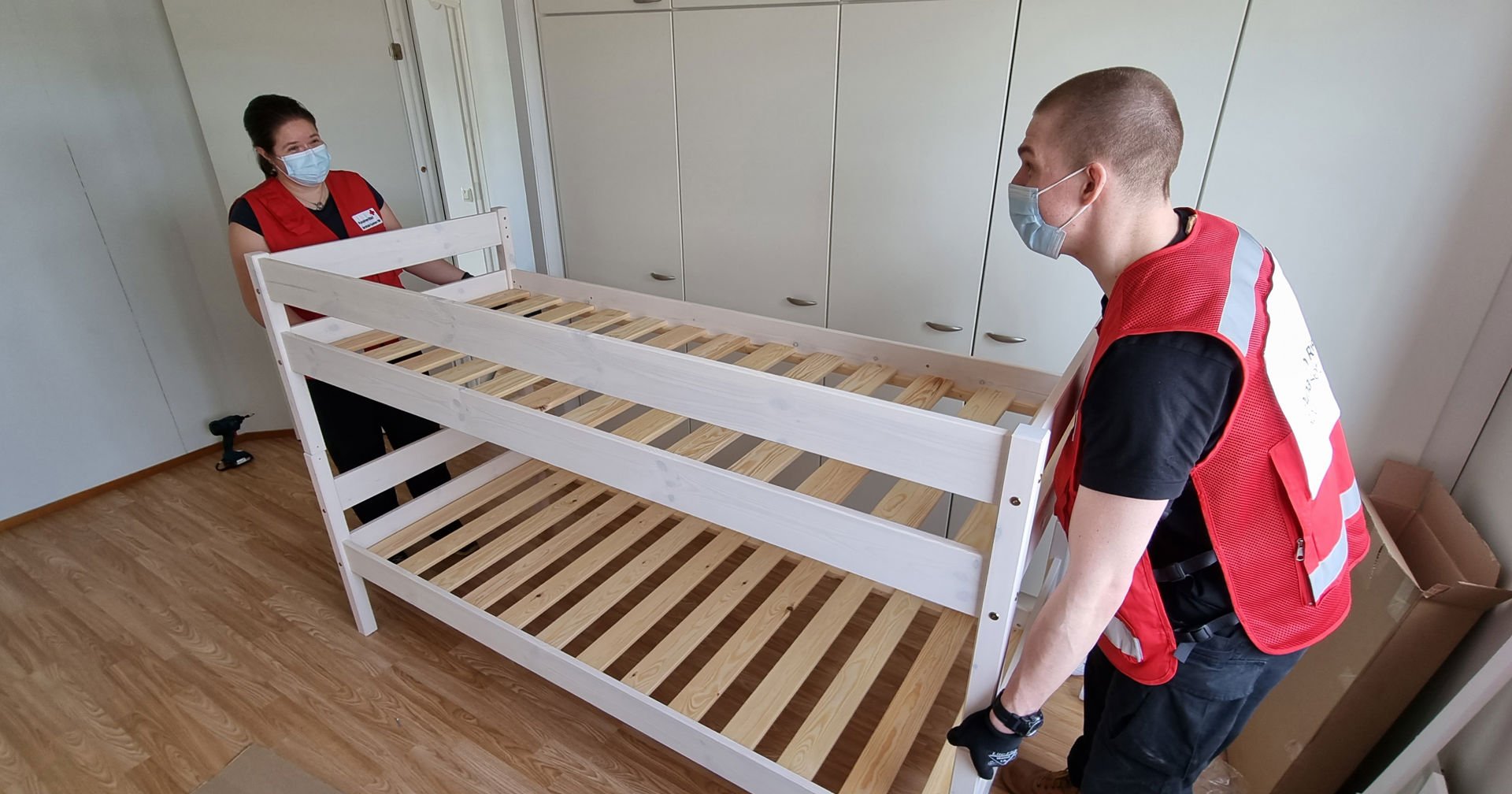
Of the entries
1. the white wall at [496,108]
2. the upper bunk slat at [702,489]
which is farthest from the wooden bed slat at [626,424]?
the white wall at [496,108]

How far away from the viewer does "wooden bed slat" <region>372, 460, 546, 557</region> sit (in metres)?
1.87

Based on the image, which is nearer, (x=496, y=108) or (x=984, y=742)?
(x=984, y=742)

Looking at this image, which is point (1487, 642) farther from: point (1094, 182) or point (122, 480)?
A: point (122, 480)

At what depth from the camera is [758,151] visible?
6.59ft

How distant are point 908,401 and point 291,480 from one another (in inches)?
103

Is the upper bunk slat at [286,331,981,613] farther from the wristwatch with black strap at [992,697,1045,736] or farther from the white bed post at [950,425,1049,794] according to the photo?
the wristwatch with black strap at [992,697,1045,736]

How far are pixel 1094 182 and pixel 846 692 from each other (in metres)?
1.03

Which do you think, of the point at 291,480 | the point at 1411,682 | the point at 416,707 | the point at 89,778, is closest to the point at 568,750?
the point at 416,707

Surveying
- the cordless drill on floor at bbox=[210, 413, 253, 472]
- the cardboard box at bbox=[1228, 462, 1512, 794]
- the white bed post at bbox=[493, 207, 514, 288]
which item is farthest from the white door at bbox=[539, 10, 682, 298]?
the cardboard box at bbox=[1228, 462, 1512, 794]

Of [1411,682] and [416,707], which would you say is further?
[416,707]

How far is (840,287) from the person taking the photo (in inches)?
78.7

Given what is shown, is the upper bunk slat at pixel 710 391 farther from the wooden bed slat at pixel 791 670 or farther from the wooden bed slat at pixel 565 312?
the wooden bed slat at pixel 791 670

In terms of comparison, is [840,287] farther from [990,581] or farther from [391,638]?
[391,638]

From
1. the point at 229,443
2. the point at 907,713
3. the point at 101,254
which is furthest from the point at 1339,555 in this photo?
the point at 101,254
